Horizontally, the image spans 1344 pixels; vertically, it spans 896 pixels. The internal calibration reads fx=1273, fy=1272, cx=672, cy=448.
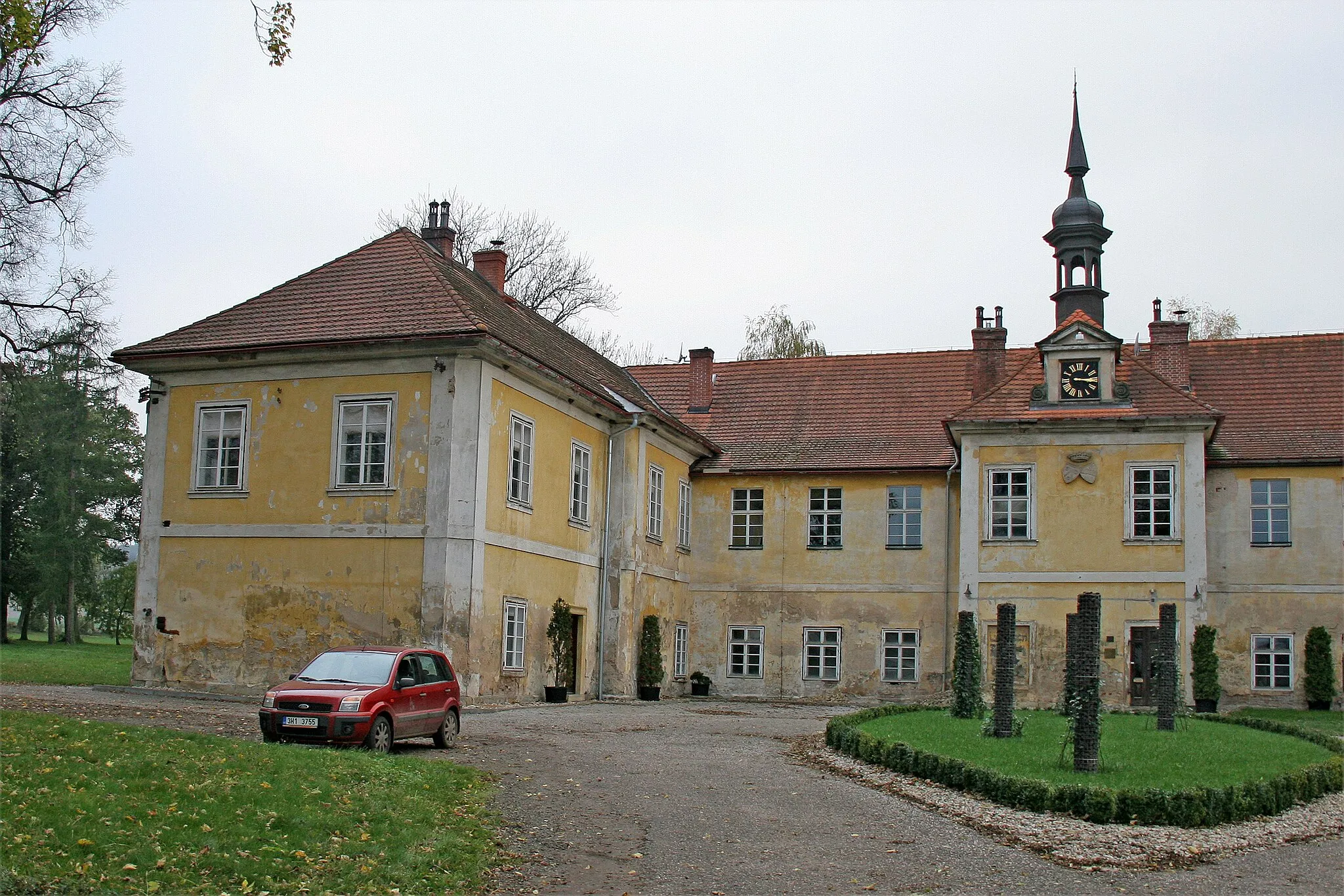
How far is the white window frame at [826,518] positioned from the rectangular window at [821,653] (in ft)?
6.56

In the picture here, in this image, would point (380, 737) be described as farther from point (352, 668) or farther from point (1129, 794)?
point (1129, 794)

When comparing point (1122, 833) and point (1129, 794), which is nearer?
point (1122, 833)

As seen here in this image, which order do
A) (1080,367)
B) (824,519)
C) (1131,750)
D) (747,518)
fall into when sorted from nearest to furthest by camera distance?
(1131,750)
(1080,367)
(824,519)
(747,518)

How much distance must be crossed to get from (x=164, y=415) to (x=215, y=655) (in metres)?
4.56

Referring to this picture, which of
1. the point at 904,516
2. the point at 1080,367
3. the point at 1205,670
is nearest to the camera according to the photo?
the point at 1205,670

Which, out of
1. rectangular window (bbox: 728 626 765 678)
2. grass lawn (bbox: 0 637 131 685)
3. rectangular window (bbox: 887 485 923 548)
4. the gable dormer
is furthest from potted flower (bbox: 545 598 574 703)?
the gable dormer

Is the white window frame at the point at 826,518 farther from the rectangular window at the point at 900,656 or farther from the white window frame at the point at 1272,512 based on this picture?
the white window frame at the point at 1272,512

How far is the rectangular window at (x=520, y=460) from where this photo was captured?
22031 millimetres

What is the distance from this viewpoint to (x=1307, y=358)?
30750 millimetres

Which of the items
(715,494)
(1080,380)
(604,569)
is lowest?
(604,569)

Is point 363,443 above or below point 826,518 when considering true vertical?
above

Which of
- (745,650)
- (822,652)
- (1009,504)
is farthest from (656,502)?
(1009,504)

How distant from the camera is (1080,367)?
91.4 feet

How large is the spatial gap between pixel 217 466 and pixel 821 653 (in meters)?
14.5
